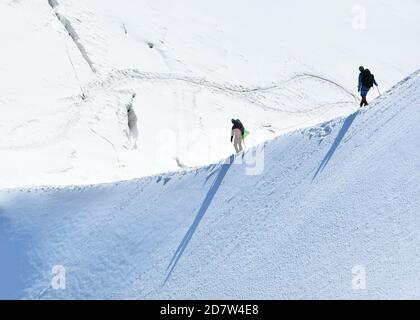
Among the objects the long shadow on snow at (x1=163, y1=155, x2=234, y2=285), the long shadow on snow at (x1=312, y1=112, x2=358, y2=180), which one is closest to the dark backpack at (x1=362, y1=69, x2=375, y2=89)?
the long shadow on snow at (x1=312, y1=112, x2=358, y2=180)

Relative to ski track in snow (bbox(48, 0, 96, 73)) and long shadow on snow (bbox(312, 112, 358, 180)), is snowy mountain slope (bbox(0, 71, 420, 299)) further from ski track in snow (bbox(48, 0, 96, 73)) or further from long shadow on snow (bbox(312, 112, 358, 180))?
ski track in snow (bbox(48, 0, 96, 73))

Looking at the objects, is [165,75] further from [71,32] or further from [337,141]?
[337,141]

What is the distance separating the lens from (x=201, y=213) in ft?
46.3

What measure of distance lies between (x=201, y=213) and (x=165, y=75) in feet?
36.3

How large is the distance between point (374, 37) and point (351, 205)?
66.5 ft

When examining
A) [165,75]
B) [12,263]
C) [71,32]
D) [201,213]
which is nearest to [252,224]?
[201,213]

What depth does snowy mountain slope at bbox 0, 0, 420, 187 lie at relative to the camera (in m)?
19.2

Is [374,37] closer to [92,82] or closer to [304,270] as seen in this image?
[92,82]

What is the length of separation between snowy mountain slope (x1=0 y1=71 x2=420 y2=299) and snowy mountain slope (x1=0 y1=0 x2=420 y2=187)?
234cm

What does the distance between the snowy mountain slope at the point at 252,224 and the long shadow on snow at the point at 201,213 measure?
28 millimetres

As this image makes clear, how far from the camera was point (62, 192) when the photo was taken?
15.1 metres

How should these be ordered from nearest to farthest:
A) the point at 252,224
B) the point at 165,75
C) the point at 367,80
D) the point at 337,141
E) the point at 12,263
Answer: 1. the point at 252,224
2. the point at 12,263
3. the point at 337,141
4. the point at 367,80
5. the point at 165,75

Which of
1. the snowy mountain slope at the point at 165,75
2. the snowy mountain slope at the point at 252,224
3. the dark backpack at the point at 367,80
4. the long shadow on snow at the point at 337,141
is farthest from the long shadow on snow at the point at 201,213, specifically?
the dark backpack at the point at 367,80

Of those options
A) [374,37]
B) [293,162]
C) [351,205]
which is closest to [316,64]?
[374,37]
